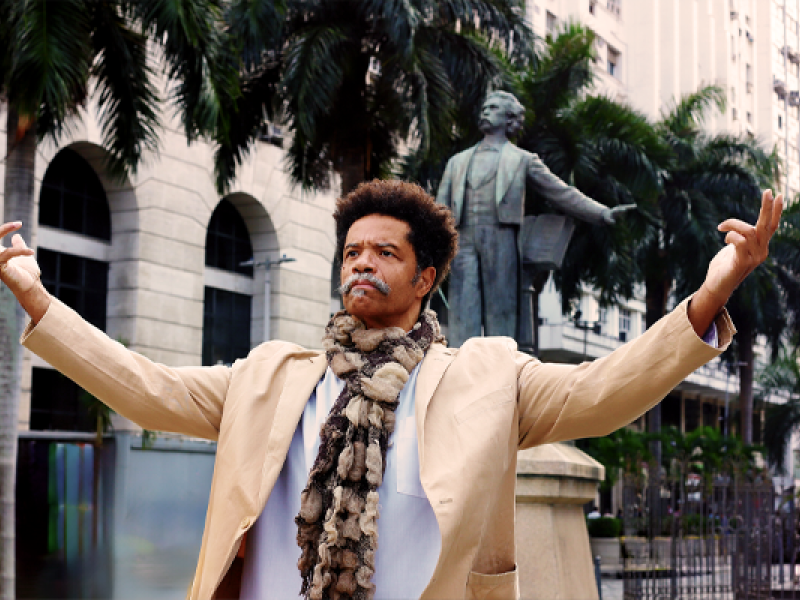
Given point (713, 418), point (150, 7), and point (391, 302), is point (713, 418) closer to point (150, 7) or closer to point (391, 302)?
point (150, 7)

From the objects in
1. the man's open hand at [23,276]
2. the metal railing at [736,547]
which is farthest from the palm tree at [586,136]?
the man's open hand at [23,276]

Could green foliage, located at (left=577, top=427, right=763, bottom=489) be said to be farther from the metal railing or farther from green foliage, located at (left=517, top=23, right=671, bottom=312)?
the metal railing

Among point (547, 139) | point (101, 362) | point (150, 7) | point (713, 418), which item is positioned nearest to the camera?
point (101, 362)

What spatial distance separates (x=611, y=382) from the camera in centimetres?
237

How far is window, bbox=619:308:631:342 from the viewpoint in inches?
2094

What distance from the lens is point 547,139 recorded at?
23.0 meters

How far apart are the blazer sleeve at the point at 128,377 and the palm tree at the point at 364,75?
13858mm

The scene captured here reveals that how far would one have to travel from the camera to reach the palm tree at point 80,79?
443 inches

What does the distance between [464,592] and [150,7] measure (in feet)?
37.1

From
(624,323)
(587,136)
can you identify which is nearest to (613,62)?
(624,323)

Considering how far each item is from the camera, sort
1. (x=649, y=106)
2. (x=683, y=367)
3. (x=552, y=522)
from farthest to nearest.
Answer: (x=649, y=106) → (x=552, y=522) → (x=683, y=367)

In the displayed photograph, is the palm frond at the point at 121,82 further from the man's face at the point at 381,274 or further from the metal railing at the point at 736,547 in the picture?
the man's face at the point at 381,274

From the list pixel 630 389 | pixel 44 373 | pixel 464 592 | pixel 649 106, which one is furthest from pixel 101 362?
pixel 649 106

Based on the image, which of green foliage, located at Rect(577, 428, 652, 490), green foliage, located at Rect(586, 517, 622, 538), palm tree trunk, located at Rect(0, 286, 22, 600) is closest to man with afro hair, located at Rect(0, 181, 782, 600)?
palm tree trunk, located at Rect(0, 286, 22, 600)
